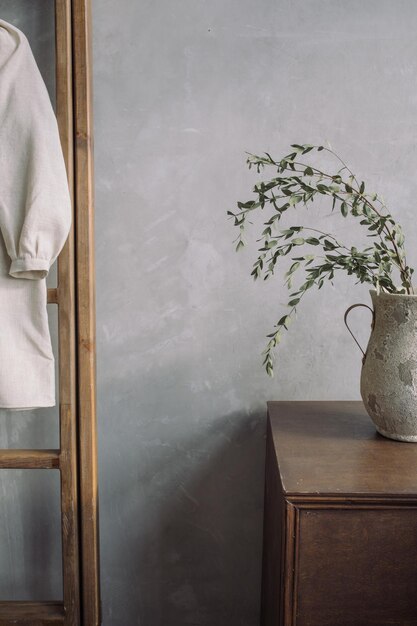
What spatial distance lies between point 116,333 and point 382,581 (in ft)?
2.85

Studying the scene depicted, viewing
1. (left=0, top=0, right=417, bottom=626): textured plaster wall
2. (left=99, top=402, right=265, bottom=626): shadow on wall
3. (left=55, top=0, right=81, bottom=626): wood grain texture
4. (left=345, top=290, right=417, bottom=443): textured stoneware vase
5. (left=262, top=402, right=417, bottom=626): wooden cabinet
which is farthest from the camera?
(left=99, top=402, right=265, bottom=626): shadow on wall

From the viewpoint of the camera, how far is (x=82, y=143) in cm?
131

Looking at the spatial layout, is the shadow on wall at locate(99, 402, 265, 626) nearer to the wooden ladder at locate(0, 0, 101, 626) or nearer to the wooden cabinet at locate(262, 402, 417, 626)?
the wooden ladder at locate(0, 0, 101, 626)

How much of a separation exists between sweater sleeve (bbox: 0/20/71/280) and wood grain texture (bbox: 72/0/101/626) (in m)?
0.09

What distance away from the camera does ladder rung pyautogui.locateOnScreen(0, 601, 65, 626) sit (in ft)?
4.48

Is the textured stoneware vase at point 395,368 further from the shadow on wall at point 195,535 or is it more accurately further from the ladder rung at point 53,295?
the ladder rung at point 53,295

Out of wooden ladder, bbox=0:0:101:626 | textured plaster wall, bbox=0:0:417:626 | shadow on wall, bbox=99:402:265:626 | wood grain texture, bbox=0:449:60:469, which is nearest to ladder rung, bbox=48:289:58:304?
wooden ladder, bbox=0:0:101:626

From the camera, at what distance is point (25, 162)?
1203 millimetres

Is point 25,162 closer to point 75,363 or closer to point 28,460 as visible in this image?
point 75,363

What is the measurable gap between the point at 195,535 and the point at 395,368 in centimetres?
78

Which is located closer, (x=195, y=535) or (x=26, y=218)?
(x=26, y=218)

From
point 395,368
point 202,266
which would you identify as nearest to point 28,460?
point 202,266

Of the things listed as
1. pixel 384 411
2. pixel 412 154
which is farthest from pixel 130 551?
pixel 412 154

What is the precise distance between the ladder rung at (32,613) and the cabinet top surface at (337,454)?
0.71 m
